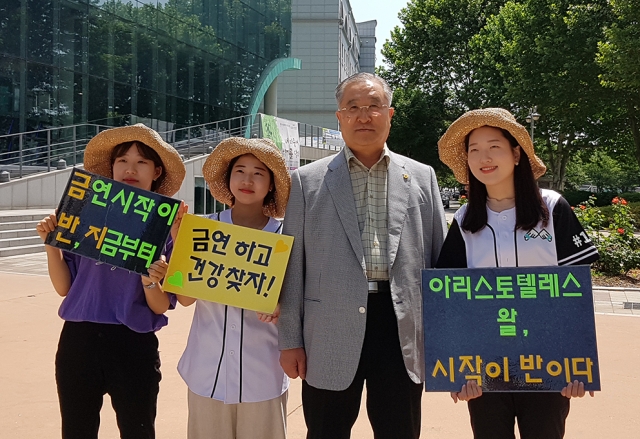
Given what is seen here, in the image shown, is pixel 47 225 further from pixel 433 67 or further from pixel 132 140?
pixel 433 67

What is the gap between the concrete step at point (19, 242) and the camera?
12433 mm

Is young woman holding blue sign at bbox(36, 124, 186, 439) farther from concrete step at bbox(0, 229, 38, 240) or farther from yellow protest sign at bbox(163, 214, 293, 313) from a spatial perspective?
concrete step at bbox(0, 229, 38, 240)

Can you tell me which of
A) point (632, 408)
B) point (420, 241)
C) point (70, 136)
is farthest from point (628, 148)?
point (420, 241)

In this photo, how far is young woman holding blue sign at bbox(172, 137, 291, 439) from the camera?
2.84m

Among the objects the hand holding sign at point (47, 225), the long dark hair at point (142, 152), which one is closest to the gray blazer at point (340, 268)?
the long dark hair at point (142, 152)

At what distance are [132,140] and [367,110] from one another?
1.18 meters

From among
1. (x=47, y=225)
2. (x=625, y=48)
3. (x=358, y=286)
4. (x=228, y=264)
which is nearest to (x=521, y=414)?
(x=358, y=286)

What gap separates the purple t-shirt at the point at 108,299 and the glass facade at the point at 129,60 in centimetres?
1694

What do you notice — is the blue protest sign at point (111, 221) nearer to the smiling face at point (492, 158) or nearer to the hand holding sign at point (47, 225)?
the hand holding sign at point (47, 225)

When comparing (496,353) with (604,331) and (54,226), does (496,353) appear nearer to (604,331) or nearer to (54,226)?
(54,226)

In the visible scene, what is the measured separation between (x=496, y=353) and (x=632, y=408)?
2.62 m

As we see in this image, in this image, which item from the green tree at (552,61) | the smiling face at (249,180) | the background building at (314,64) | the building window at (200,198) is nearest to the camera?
the smiling face at (249,180)

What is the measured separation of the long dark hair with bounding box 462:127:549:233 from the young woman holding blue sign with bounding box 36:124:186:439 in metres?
1.37

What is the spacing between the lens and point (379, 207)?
2.92 metres
